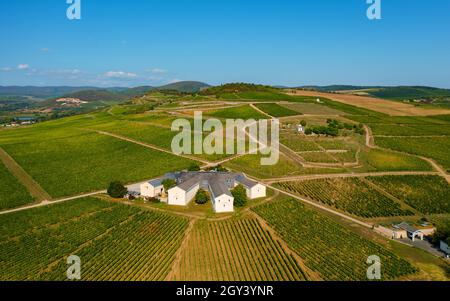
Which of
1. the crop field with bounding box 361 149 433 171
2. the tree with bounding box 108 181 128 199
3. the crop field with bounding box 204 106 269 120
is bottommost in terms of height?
the tree with bounding box 108 181 128 199

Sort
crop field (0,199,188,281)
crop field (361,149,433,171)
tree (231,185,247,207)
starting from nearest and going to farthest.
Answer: crop field (0,199,188,281)
tree (231,185,247,207)
crop field (361,149,433,171)

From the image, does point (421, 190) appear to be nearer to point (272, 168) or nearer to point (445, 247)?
point (445, 247)

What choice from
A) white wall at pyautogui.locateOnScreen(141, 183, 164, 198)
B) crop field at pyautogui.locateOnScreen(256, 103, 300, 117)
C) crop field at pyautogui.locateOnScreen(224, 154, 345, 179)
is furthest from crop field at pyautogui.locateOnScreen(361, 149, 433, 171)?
crop field at pyautogui.locateOnScreen(256, 103, 300, 117)

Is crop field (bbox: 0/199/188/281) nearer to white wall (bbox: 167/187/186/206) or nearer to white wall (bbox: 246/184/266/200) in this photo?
white wall (bbox: 167/187/186/206)

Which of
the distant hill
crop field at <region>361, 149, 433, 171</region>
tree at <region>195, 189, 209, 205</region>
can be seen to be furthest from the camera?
the distant hill

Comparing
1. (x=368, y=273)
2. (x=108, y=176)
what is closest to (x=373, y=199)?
(x=368, y=273)

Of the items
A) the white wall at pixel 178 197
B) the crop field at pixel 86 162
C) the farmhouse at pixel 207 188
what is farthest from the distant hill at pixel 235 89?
the white wall at pixel 178 197
